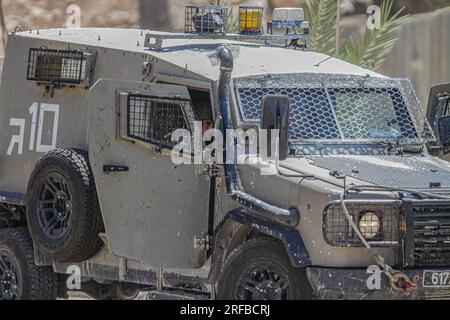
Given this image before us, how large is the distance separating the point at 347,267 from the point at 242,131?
1328 mm

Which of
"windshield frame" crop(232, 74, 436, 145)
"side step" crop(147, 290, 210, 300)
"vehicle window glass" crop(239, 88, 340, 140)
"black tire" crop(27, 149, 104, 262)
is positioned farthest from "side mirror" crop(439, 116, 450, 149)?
"black tire" crop(27, 149, 104, 262)

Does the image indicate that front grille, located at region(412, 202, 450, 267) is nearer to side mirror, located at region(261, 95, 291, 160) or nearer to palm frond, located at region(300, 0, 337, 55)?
side mirror, located at region(261, 95, 291, 160)

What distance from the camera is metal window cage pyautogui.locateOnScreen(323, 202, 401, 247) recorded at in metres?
9.62

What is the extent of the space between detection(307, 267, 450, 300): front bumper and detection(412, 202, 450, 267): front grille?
13 centimetres

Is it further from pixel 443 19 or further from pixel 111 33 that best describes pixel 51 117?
pixel 443 19

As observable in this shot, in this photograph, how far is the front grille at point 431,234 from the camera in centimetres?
972

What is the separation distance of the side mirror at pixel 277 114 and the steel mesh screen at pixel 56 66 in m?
2.32

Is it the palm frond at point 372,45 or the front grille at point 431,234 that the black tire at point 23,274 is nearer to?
the front grille at point 431,234

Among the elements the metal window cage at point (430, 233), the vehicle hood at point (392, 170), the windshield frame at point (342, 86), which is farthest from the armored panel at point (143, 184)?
the metal window cage at point (430, 233)

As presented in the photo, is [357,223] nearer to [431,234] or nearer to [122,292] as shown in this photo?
[431,234]

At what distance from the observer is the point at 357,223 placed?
970cm

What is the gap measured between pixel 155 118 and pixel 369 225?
191cm
